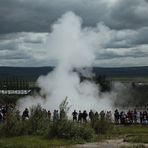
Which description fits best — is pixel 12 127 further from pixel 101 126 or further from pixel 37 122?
pixel 101 126

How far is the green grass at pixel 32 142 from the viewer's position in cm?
2860

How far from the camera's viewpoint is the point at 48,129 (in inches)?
1337

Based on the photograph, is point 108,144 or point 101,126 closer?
point 108,144

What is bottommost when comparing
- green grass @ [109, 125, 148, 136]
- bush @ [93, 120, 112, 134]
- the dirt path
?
the dirt path

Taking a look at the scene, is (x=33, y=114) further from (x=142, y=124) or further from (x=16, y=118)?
(x=142, y=124)

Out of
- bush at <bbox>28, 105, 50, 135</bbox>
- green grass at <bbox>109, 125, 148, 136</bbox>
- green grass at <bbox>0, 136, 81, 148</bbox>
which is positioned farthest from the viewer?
green grass at <bbox>109, 125, 148, 136</bbox>

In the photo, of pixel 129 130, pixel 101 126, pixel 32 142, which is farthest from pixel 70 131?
pixel 129 130

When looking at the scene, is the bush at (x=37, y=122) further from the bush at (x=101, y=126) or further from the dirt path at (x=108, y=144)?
the dirt path at (x=108, y=144)

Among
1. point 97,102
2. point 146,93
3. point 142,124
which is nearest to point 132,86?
point 146,93

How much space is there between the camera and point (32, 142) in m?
30.0

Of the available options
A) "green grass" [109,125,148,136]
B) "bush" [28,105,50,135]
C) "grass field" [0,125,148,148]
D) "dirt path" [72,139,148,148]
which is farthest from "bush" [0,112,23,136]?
"green grass" [109,125,148,136]

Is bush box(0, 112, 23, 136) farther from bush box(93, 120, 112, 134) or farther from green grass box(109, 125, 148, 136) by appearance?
green grass box(109, 125, 148, 136)

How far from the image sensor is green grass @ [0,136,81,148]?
2860 cm

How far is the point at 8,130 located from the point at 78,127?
16.6 feet
